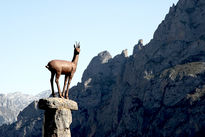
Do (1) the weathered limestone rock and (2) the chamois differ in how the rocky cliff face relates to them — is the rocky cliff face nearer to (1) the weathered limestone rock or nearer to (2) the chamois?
(2) the chamois

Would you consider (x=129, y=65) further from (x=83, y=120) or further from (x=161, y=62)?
(x=83, y=120)

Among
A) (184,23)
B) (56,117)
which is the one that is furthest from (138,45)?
(56,117)

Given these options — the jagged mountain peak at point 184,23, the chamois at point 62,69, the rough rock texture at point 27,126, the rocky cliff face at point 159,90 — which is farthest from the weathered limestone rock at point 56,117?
the rough rock texture at point 27,126

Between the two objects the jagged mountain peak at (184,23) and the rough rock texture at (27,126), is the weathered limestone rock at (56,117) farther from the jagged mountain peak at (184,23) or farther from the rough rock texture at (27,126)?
the rough rock texture at (27,126)

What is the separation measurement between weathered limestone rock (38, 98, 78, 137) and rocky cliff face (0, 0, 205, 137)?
96.5 metres

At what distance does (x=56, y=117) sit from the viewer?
1400cm

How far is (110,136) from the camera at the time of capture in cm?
13738

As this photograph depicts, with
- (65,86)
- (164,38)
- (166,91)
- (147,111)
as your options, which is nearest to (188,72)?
(166,91)

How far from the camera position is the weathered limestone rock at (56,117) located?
45.4ft

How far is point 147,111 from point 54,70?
118 metres

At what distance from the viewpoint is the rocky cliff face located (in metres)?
116

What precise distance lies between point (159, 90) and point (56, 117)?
11721 cm

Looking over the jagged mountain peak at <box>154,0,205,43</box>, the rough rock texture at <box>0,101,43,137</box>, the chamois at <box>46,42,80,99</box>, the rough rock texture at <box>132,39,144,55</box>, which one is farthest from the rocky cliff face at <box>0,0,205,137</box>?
the chamois at <box>46,42,80,99</box>

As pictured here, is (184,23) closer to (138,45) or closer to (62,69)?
(138,45)
